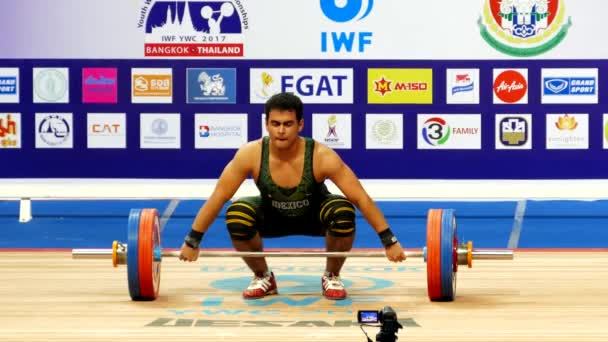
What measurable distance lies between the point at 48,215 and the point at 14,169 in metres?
0.47

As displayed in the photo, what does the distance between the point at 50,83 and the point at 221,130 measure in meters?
1.21

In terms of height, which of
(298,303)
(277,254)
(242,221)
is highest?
(242,221)

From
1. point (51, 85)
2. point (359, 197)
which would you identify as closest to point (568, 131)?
point (359, 197)

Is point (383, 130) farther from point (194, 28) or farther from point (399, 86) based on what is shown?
point (194, 28)

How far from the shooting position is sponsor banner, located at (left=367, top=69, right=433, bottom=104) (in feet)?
25.4

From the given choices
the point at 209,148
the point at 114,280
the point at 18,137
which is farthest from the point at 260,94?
the point at 114,280

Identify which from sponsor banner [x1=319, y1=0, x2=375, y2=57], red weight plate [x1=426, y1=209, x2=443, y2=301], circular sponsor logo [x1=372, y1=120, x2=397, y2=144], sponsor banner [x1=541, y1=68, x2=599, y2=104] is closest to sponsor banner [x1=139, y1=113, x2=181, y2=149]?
sponsor banner [x1=319, y1=0, x2=375, y2=57]

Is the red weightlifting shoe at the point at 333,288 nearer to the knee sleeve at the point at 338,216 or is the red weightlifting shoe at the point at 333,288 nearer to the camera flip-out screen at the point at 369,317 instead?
the knee sleeve at the point at 338,216

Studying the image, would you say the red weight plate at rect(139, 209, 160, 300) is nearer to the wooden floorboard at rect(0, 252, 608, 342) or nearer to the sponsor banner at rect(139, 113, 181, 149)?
the wooden floorboard at rect(0, 252, 608, 342)

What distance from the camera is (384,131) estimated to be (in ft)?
25.6

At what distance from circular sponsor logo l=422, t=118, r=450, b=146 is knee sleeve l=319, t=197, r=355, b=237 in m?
3.02

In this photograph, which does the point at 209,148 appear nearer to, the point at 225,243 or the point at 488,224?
the point at 225,243

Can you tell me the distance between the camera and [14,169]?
25.9 feet

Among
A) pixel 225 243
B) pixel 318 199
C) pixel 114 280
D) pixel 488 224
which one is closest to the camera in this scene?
pixel 318 199
